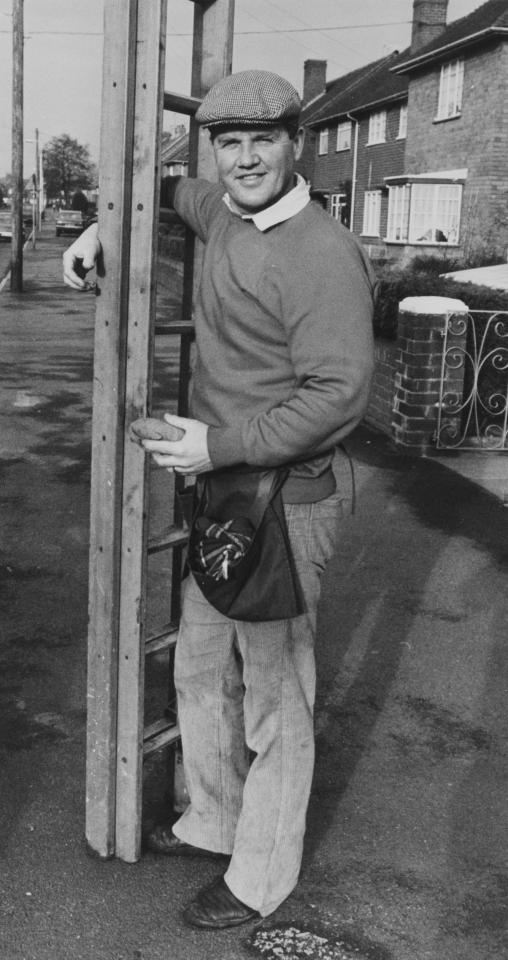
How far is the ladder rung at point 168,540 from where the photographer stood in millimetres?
2968

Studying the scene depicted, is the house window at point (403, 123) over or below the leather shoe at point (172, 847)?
over

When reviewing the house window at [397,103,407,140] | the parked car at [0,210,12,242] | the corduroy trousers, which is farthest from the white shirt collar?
the parked car at [0,210,12,242]

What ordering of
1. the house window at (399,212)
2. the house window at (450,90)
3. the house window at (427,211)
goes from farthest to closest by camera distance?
the house window at (399,212)
the house window at (427,211)
the house window at (450,90)

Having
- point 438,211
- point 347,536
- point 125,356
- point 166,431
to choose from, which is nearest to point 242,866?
point 166,431

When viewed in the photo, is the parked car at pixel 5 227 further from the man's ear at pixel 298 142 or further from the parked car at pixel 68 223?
the man's ear at pixel 298 142

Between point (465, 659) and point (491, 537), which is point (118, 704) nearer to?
point (465, 659)

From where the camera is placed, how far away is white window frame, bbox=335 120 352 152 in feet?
148

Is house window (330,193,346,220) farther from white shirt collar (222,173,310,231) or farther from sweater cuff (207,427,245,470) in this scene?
sweater cuff (207,427,245,470)

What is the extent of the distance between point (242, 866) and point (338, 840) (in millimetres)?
557

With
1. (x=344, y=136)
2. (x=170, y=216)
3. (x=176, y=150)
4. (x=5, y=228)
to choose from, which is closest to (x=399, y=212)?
(x=344, y=136)

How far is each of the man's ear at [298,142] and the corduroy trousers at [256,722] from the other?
0.82 m

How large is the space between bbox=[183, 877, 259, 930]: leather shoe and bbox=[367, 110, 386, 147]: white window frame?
4033 centimetres

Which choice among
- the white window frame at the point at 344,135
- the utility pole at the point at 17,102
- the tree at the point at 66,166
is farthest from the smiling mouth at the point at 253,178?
the tree at the point at 66,166

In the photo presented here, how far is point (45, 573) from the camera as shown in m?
5.70
